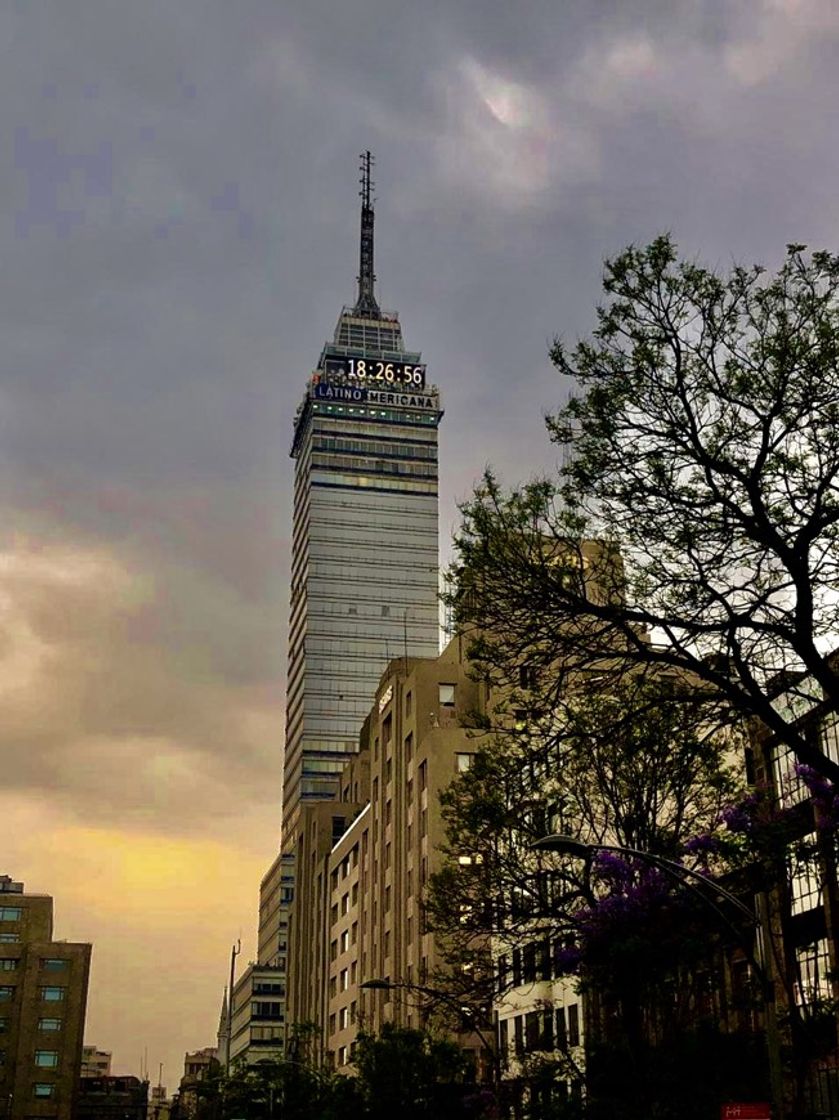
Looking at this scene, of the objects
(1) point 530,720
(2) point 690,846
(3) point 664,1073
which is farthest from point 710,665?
(3) point 664,1073

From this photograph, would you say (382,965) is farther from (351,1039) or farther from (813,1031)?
(813,1031)

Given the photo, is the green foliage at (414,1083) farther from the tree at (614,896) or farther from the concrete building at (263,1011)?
the concrete building at (263,1011)

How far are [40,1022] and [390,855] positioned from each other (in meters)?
65.2

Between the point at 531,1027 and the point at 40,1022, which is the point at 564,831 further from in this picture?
the point at 40,1022

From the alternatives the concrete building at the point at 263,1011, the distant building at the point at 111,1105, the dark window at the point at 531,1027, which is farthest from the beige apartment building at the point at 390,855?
the concrete building at the point at 263,1011

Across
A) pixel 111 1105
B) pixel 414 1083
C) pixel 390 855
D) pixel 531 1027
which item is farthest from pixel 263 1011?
pixel 414 1083

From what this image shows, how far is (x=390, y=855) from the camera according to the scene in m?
86.9

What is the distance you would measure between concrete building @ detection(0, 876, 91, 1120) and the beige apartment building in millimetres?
30317

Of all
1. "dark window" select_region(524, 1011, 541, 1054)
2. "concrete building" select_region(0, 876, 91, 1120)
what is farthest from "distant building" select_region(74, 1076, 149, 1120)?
"dark window" select_region(524, 1011, 541, 1054)

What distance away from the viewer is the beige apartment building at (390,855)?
254 ft

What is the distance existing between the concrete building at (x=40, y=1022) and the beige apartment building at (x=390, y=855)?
1194 inches

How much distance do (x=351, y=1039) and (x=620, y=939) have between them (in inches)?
2818

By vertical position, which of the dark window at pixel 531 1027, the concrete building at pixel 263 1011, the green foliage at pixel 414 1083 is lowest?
the green foliage at pixel 414 1083

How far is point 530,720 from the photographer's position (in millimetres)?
21094
